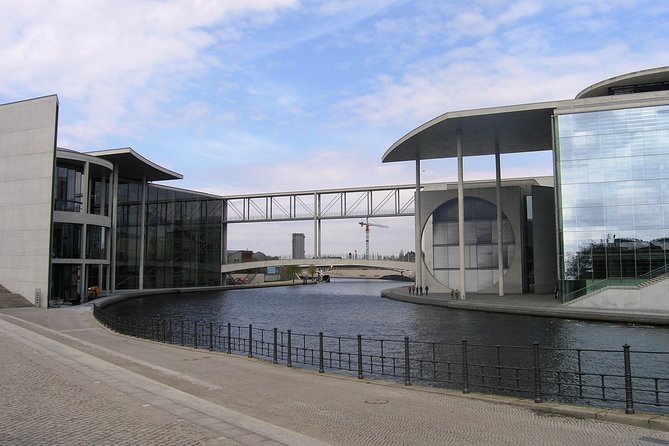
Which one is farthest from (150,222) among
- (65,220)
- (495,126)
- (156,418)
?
(156,418)

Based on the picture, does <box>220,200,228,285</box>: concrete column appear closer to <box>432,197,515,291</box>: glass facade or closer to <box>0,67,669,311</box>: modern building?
<box>0,67,669,311</box>: modern building

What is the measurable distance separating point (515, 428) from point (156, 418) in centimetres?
556

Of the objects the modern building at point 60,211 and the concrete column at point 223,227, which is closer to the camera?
the modern building at point 60,211

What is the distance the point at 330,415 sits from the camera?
31.3ft

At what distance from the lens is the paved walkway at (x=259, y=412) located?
7.90 meters

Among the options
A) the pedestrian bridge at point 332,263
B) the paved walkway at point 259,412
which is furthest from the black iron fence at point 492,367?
the pedestrian bridge at point 332,263

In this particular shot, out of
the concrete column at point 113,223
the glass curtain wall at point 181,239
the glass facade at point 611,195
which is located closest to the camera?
the glass facade at point 611,195

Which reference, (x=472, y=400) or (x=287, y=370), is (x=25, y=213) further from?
(x=472, y=400)

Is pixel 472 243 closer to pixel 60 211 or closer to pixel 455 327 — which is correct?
pixel 455 327

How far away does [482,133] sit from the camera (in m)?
53.9

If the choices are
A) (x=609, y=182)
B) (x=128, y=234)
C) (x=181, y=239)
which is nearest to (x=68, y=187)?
(x=128, y=234)

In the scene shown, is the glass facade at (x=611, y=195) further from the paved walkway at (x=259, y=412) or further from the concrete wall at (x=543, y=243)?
the paved walkway at (x=259, y=412)

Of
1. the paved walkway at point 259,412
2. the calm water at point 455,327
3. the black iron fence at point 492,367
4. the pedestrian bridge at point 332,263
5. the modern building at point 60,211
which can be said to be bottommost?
the calm water at point 455,327

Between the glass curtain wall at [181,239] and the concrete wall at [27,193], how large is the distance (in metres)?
31.5
